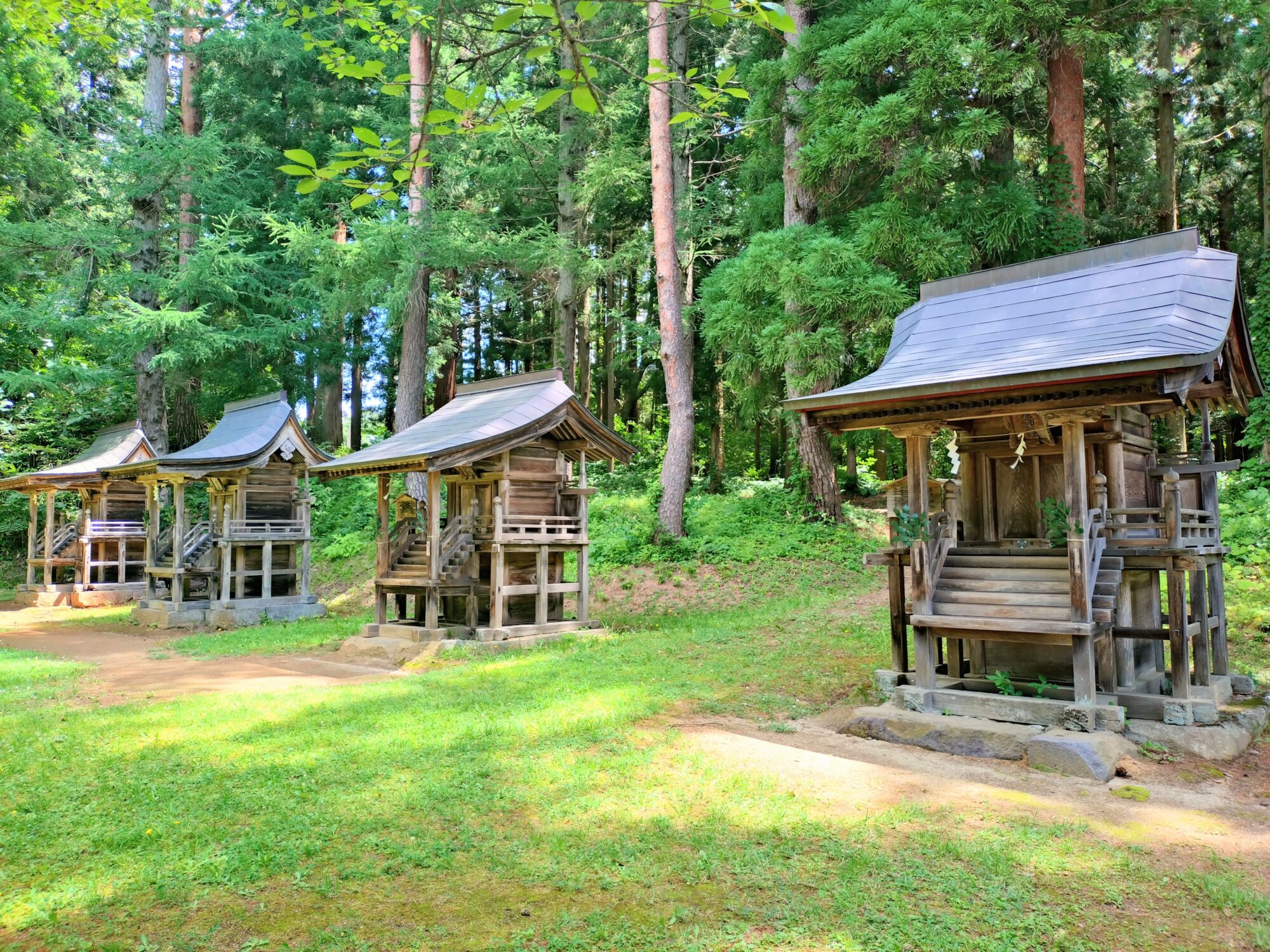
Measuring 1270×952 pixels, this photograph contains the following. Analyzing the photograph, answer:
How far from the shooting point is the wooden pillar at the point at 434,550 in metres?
14.4

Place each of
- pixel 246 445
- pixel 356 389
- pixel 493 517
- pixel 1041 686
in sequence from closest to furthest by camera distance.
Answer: pixel 1041 686
pixel 493 517
pixel 246 445
pixel 356 389

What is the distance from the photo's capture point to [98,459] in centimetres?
2516

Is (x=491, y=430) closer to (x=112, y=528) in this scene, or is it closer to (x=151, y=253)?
(x=112, y=528)

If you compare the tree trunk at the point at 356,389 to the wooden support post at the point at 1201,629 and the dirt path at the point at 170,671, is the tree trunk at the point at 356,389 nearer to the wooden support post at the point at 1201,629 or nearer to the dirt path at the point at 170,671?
the dirt path at the point at 170,671

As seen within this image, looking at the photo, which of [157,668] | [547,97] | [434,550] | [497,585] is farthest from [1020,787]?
[157,668]

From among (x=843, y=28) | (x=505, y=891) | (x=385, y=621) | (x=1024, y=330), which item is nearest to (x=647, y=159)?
(x=843, y=28)

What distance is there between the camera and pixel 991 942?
4.43m

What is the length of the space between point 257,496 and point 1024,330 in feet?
57.5

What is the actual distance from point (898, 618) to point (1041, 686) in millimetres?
1707

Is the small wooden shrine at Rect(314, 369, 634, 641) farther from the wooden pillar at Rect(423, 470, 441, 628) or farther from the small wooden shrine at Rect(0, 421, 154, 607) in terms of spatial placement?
the small wooden shrine at Rect(0, 421, 154, 607)

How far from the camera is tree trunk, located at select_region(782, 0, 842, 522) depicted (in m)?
20.3

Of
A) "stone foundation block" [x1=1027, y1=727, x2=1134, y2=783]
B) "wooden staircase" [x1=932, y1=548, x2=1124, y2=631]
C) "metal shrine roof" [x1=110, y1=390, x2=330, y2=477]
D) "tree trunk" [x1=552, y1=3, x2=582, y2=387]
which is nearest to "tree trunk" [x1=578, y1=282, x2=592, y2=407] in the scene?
"tree trunk" [x1=552, y1=3, x2=582, y2=387]

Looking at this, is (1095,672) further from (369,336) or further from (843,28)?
(369,336)

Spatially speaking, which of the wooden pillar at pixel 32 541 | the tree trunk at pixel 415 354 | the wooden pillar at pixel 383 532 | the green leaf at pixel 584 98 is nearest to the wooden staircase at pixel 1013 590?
the green leaf at pixel 584 98
